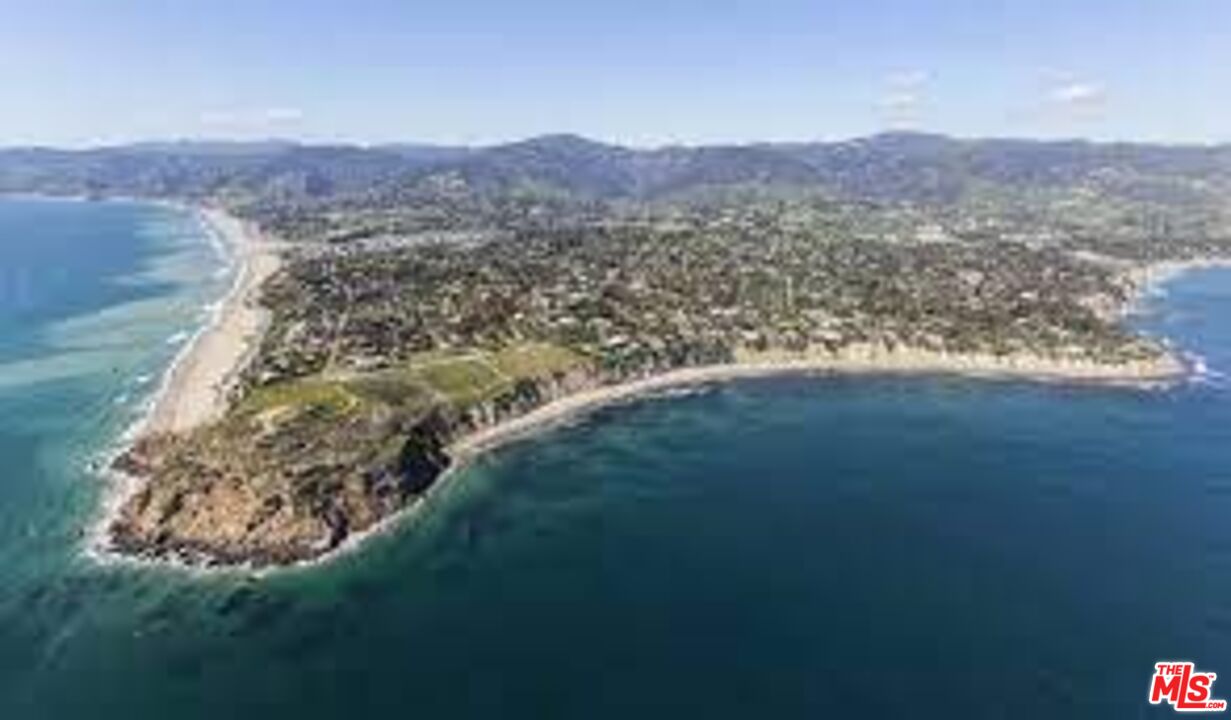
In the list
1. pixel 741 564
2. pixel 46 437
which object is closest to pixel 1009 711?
pixel 741 564

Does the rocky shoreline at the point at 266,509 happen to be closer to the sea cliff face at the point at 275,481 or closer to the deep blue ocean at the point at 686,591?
the sea cliff face at the point at 275,481

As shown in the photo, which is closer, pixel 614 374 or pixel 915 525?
pixel 915 525

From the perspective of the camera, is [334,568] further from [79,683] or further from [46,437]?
[46,437]

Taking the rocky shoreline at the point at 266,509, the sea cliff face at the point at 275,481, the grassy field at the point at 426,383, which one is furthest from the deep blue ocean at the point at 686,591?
the grassy field at the point at 426,383

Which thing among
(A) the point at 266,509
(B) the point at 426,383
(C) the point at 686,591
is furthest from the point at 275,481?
(B) the point at 426,383

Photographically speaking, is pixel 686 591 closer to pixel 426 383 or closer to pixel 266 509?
pixel 266 509

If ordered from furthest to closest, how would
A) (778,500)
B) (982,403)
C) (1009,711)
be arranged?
(982,403), (778,500), (1009,711)

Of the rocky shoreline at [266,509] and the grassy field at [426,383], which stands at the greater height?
the grassy field at [426,383]

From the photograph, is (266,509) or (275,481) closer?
(266,509)
